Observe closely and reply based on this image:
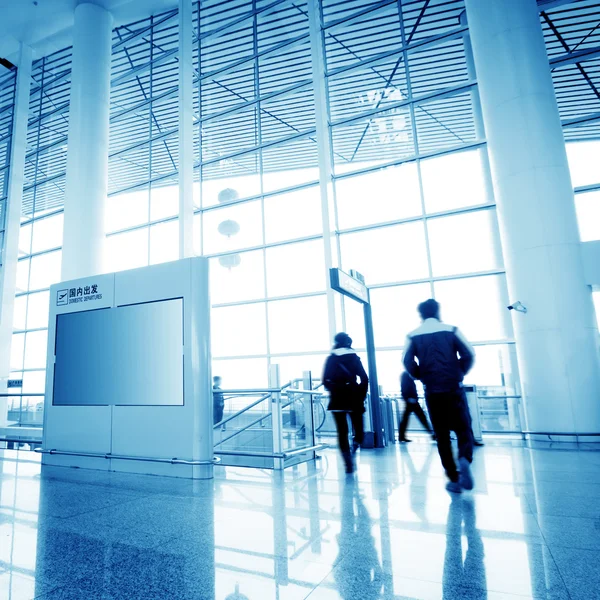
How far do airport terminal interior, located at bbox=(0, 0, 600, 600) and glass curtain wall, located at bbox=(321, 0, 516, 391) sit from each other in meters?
0.06

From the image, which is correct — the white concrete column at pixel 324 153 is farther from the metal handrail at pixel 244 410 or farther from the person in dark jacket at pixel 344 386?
the person in dark jacket at pixel 344 386

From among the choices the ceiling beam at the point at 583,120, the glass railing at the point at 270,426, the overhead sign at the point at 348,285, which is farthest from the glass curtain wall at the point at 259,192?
the ceiling beam at the point at 583,120

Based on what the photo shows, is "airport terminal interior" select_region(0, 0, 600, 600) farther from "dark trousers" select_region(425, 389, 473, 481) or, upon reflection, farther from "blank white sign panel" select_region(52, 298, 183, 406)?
"dark trousers" select_region(425, 389, 473, 481)

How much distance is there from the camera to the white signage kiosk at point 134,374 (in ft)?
17.4

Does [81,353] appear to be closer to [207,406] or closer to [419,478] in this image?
[207,406]

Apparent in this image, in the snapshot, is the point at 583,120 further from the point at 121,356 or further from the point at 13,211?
the point at 13,211

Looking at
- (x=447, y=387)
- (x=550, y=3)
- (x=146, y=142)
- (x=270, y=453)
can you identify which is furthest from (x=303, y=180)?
(x=447, y=387)

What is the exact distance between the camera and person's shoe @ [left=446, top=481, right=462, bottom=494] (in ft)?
12.6

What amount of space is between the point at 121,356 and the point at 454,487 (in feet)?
14.2

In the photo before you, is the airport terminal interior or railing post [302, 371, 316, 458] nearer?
the airport terminal interior

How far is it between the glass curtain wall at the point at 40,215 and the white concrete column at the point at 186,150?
7.13 m

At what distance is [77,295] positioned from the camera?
6.51m

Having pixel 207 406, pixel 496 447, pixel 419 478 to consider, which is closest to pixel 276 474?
pixel 207 406

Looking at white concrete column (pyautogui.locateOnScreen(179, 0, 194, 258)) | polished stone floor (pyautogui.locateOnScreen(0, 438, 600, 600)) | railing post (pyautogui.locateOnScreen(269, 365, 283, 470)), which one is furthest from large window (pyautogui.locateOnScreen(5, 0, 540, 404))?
polished stone floor (pyautogui.locateOnScreen(0, 438, 600, 600))
